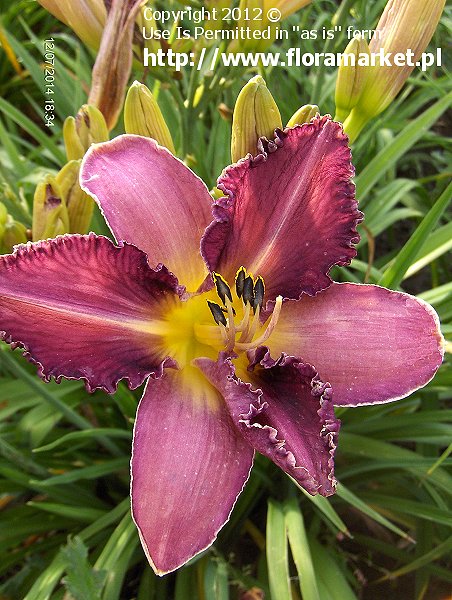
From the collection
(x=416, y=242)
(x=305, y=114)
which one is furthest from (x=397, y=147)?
(x=305, y=114)

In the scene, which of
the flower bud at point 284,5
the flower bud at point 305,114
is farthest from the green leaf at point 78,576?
the flower bud at point 284,5

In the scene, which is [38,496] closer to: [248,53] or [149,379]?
[149,379]

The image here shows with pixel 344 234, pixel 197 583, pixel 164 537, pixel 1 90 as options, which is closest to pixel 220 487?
pixel 164 537

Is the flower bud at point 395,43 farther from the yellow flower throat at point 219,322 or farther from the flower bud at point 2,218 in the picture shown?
the flower bud at point 2,218

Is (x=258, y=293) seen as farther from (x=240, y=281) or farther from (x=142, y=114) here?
(x=142, y=114)

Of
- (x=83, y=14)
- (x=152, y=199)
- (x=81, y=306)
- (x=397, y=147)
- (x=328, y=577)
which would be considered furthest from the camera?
(x=397, y=147)

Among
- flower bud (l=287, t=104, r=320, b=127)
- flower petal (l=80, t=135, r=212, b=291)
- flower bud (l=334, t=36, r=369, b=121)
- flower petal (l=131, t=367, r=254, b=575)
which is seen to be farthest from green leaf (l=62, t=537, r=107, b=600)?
flower bud (l=334, t=36, r=369, b=121)
